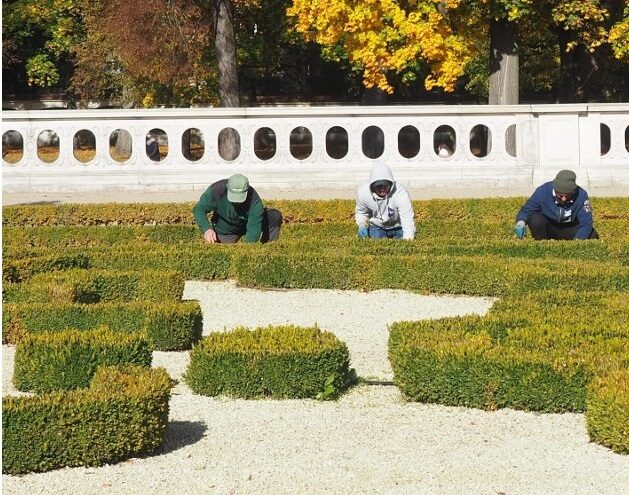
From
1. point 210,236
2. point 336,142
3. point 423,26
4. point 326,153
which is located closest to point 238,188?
point 210,236

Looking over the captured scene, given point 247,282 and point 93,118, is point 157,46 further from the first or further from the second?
point 247,282

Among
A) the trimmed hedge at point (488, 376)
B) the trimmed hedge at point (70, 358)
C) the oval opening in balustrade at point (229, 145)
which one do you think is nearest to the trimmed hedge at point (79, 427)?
the trimmed hedge at point (70, 358)

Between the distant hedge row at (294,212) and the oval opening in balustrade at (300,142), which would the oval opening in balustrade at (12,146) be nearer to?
the oval opening in balustrade at (300,142)

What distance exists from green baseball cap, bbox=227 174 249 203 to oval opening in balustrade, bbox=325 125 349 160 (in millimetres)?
27856

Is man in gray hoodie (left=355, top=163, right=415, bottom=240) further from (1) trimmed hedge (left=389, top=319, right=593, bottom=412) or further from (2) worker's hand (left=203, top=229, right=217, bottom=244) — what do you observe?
(1) trimmed hedge (left=389, top=319, right=593, bottom=412)

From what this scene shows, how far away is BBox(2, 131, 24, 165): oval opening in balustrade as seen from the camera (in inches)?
1163

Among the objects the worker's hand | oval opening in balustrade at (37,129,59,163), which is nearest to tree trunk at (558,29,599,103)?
oval opening in balustrade at (37,129,59,163)

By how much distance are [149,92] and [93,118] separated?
12726 mm

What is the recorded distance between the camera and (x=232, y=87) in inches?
1281

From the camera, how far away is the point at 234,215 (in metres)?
14.9

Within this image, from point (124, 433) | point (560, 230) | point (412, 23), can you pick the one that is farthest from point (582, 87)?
point (124, 433)

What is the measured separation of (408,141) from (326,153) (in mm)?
20556

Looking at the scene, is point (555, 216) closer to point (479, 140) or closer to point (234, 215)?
point (234, 215)

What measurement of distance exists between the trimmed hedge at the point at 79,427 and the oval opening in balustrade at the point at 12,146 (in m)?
21.2
